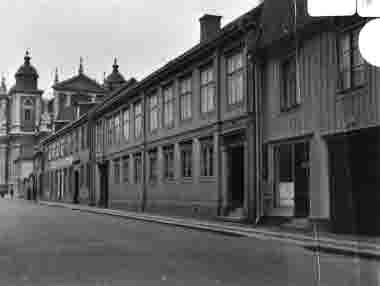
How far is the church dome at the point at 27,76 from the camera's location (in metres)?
3.83

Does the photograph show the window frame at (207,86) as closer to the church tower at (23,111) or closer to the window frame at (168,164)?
the window frame at (168,164)

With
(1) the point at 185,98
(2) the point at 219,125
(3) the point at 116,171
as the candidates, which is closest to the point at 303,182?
(1) the point at 185,98

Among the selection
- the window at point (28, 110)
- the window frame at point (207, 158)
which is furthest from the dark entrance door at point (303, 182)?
the window frame at point (207, 158)

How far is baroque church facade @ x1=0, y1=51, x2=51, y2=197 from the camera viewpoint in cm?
406

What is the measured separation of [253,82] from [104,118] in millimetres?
4951

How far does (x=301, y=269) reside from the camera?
3.30 metres

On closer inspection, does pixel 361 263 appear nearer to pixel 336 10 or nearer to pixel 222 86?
pixel 336 10

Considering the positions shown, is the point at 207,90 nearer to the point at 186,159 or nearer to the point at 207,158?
the point at 207,158

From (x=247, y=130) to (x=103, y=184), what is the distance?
7795 millimetres

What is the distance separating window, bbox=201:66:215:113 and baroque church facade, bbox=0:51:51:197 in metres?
8.01

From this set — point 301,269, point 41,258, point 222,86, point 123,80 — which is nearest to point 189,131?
point 222,86

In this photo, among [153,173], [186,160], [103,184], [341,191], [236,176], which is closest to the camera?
[341,191]

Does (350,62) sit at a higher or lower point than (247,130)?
lower

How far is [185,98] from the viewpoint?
44.9ft
